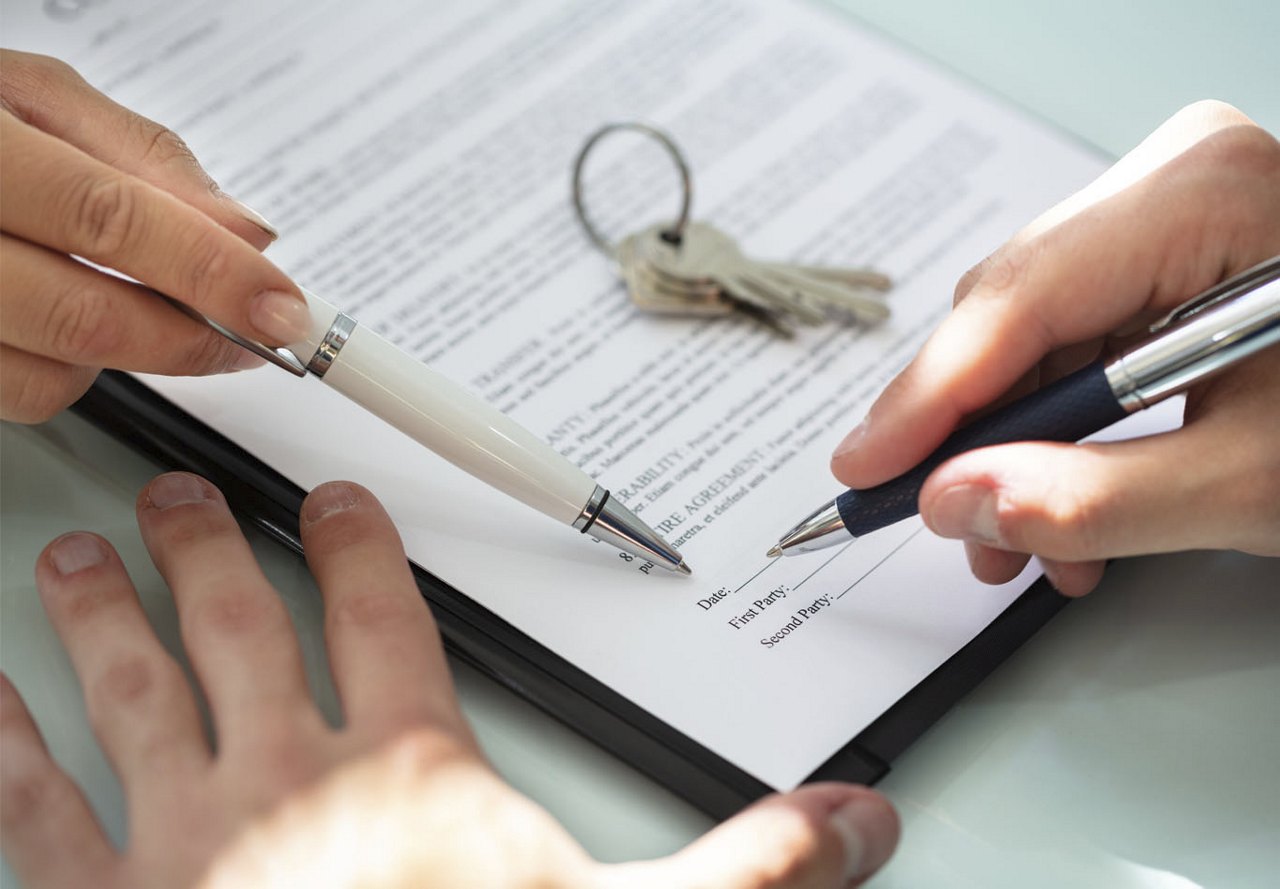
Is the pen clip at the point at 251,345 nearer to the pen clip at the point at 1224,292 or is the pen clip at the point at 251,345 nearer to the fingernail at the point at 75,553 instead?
the fingernail at the point at 75,553

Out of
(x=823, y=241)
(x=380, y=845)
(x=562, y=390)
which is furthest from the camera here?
(x=823, y=241)

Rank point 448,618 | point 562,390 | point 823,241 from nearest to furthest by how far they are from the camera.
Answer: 1. point 448,618
2. point 562,390
3. point 823,241

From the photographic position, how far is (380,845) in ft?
1.39

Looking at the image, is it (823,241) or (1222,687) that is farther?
(823,241)

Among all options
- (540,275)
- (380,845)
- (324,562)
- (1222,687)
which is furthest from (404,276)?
(1222,687)

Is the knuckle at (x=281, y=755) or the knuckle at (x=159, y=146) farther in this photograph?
the knuckle at (x=159, y=146)

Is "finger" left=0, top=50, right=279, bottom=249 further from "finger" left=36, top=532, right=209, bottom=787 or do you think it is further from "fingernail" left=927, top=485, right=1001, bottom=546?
"fingernail" left=927, top=485, right=1001, bottom=546

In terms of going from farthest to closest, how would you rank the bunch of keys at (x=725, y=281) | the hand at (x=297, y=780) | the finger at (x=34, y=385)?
the bunch of keys at (x=725, y=281) < the finger at (x=34, y=385) < the hand at (x=297, y=780)

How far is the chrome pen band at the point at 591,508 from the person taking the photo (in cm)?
54

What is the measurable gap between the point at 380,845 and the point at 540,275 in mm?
372

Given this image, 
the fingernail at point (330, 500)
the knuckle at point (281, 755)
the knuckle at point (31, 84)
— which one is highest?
the knuckle at point (31, 84)

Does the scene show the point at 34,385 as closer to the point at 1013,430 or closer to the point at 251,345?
the point at 251,345

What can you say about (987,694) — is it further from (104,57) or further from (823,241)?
(104,57)

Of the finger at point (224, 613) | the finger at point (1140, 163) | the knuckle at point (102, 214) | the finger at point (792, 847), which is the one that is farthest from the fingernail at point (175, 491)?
the finger at point (1140, 163)
